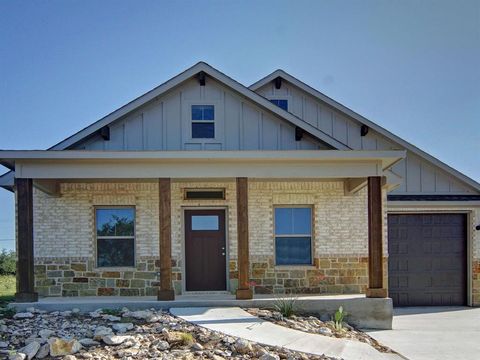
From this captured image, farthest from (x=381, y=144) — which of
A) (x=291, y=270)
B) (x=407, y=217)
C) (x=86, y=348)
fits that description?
(x=86, y=348)

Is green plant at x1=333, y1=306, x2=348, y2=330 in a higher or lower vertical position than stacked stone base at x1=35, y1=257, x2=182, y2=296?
lower

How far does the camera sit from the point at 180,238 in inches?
450

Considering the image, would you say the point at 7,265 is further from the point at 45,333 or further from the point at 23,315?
the point at 45,333

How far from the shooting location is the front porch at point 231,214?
392 inches

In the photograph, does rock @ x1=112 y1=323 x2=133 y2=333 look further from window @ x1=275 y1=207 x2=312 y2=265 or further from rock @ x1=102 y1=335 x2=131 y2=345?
window @ x1=275 y1=207 x2=312 y2=265

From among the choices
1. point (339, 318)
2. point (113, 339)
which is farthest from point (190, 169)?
point (339, 318)

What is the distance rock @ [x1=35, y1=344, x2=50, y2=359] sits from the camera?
666cm

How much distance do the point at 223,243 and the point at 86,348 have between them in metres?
5.08

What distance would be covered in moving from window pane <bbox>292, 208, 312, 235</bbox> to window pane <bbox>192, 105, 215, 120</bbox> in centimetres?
295

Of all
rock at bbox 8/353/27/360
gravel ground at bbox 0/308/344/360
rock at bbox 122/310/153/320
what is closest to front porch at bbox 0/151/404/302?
rock at bbox 122/310/153/320

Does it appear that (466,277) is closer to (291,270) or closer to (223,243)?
(291,270)

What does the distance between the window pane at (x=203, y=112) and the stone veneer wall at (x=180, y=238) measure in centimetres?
150

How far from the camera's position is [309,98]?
14.1 metres

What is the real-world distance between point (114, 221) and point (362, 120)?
7.04m
